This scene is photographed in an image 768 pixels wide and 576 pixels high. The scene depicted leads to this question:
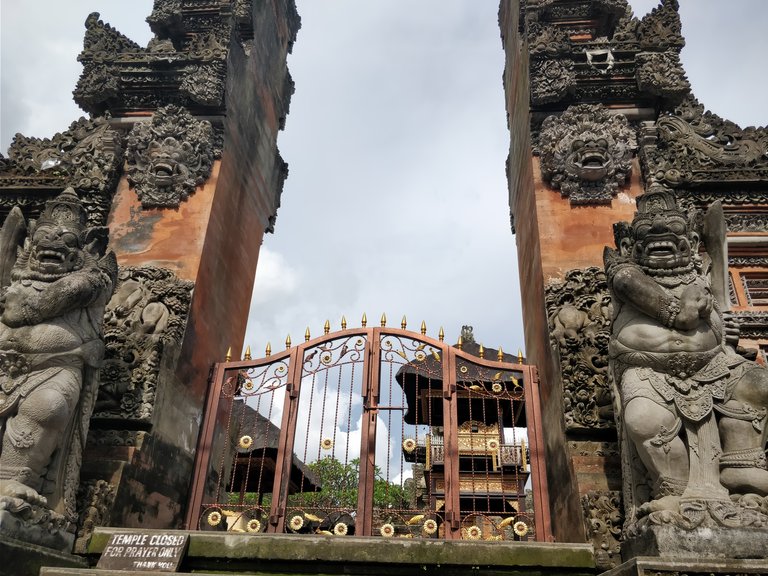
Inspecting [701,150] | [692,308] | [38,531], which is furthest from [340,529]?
[701,150]

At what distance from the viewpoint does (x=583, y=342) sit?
275 inches

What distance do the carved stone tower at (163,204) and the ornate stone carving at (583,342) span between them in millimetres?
4568

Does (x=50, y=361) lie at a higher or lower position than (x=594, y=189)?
lower

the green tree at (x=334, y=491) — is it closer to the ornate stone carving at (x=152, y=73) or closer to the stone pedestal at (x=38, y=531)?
the stone pedestal at (x=38, y=531)

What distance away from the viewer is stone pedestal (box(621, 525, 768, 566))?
4289 mm

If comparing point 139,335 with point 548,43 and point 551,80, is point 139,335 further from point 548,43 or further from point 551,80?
point 548,43

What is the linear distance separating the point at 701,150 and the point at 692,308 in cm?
467

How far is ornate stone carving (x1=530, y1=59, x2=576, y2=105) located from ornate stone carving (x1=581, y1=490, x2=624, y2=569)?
565 cm

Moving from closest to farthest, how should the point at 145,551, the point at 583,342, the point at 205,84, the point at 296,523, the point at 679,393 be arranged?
the point at 679,393, the point at 145,551, the point at 296,523, the point at 583,342, the point at 205,84

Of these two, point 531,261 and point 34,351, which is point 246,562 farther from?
point 531,261

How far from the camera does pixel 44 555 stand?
5.16 meters

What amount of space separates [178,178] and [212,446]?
377 centimetres

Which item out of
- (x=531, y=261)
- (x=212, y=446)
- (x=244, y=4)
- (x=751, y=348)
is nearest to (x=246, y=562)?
(x=212, y=446)

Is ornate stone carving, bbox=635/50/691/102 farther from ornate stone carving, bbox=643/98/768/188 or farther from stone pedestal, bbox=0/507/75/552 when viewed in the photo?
stone pedestal, bbox=0/507/75/552
